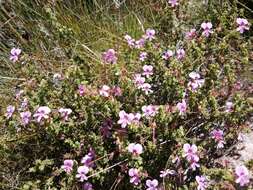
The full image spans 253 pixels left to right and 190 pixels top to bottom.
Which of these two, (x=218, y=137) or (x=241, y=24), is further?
(x=241, y=24)

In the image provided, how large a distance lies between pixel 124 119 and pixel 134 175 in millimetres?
242

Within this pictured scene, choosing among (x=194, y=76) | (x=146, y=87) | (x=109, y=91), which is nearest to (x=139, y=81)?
(x=146, y=87)

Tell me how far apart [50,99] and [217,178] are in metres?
0.89

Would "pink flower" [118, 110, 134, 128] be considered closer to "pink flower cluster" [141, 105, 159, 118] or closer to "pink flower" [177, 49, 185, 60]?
"pink flower cluster" [141, 105, 159, 118]

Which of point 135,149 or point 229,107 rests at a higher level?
point 229,107

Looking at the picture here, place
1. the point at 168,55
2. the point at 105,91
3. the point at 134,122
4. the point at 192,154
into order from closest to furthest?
the point at 192,154 < the point at 134,122 < the point at 105,91 < the point at 168,55

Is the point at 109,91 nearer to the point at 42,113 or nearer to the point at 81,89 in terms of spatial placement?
the point at 81,89

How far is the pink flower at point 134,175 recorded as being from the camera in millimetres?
2232

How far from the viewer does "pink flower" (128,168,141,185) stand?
2.23m

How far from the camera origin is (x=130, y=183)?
2.41m

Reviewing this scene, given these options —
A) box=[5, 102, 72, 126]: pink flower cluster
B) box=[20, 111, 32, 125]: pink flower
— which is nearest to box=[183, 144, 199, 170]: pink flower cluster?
box=[5, 102, 72, 126]: pink flower cluster

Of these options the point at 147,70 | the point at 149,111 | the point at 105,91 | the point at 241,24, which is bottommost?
the point at 149,111

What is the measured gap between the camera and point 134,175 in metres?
2.24

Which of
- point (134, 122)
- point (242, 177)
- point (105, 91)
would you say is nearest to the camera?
point (242, 177)
